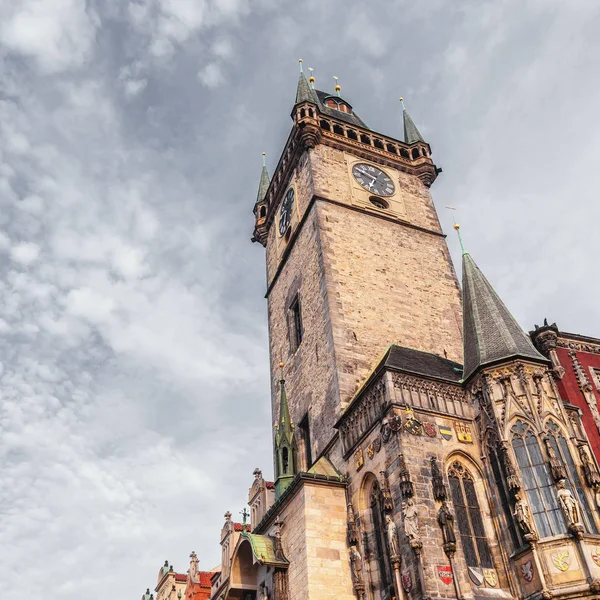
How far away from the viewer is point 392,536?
44.4 ft

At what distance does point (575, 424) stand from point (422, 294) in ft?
25.0

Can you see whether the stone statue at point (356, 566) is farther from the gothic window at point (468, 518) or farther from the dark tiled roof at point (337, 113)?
the dark tiled roof at point (337, 113)

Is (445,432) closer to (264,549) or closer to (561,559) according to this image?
(561,559)

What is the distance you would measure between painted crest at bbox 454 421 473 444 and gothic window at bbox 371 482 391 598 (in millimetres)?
2164

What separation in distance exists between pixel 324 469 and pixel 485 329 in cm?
538

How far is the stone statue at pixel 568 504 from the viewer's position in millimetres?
12805

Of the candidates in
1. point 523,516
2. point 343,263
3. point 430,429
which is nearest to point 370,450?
point 430,429

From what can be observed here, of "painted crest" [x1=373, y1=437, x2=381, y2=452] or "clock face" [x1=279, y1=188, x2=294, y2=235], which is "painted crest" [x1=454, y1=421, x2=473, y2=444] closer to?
"painted crest" [x1=373, y1=437, x2=381, y2=452]

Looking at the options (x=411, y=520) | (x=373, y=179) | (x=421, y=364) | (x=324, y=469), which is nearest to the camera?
(x=411, y=520)

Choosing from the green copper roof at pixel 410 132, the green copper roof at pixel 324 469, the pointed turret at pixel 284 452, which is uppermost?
the green copper roof at pixel 410 132

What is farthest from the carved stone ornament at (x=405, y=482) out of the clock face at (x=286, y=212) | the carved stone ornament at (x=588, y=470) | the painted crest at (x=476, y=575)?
the clock face at (x=286, y=212)

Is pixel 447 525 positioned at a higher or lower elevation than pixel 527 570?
higher

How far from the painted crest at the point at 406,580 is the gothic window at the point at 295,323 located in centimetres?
1019

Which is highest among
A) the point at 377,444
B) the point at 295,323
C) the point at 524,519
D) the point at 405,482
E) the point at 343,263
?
the point at 343,263
